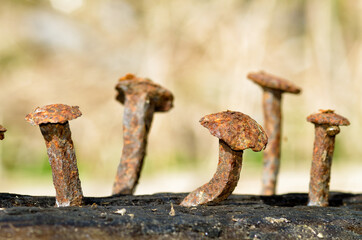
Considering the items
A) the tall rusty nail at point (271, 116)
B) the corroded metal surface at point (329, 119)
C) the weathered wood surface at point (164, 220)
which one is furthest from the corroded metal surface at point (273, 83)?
the weathered wood surface at point (164, 220)

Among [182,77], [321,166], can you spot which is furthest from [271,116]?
[182,77]

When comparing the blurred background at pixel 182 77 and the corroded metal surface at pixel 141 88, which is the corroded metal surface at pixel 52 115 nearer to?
the corroded metal surface at pixel 141 88

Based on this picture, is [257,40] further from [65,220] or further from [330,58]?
[65,220]

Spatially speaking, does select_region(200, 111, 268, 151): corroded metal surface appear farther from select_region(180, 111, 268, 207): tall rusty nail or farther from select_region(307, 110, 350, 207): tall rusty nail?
select_region(307, 110, 350, 207): tall rusty nail

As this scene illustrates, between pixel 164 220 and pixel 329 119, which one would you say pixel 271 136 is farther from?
pixel 164 220

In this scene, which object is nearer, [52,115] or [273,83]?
[52,115]

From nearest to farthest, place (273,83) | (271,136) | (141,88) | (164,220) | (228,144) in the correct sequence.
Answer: (164,220), (228,144), (141,88), (273,83), (271,136)

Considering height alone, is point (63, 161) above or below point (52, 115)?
below
